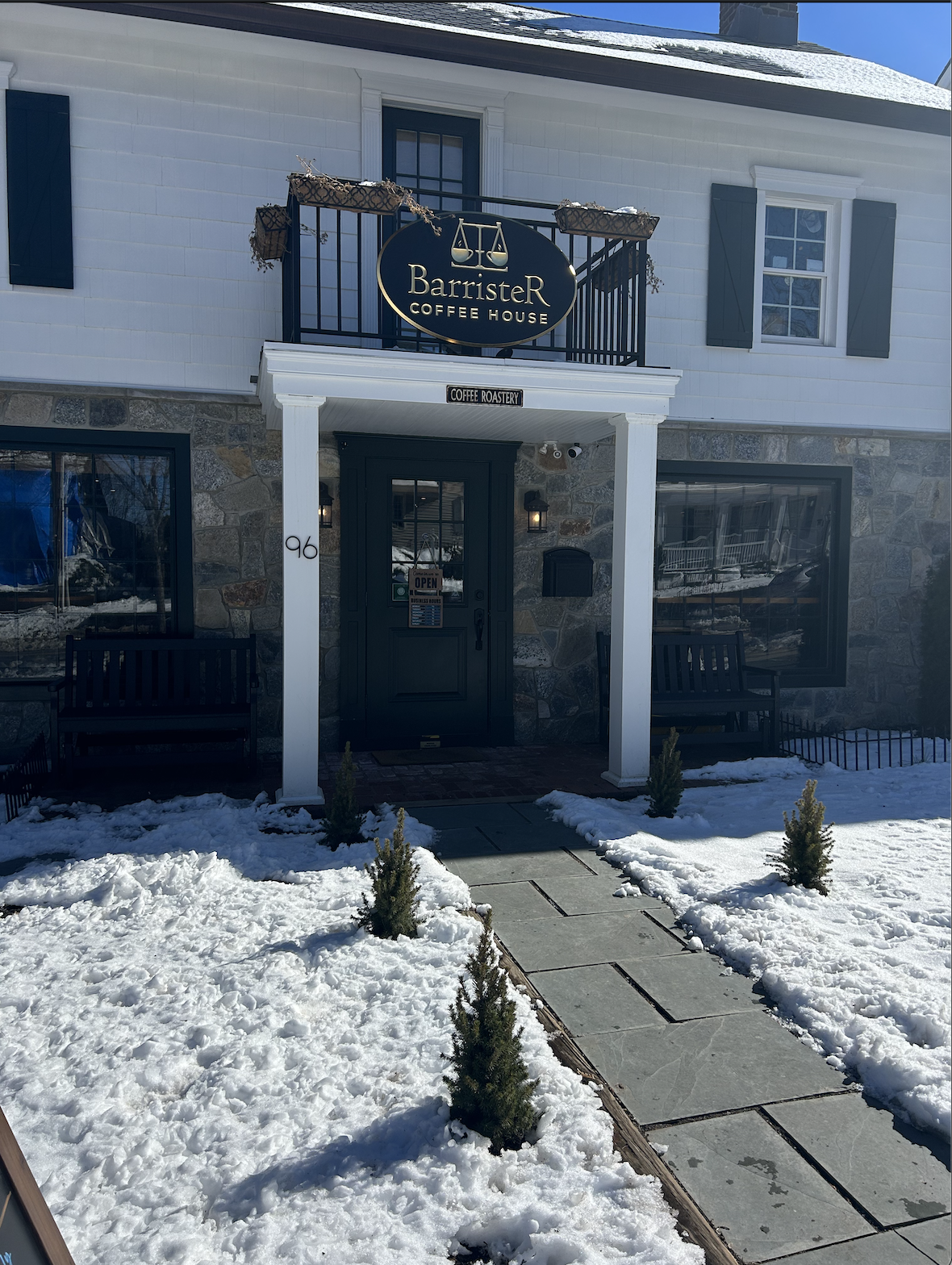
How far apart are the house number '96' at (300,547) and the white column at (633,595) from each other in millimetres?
2237

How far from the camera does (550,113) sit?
25.2ft

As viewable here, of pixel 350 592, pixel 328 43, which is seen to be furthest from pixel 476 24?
pixel 350 592

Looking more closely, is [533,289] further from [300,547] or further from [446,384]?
[300,547]

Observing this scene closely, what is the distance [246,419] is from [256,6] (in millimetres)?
2969

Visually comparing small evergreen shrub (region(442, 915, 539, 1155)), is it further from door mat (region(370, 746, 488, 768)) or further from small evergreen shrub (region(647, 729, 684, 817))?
door mat (region(370, 746, 488, 768))

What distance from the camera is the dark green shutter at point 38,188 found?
663 centimetres

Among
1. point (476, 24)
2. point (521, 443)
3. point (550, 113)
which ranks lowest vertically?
point (521, 443)

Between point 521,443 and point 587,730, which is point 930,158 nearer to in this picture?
point 521,443

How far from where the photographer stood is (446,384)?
19.9ft

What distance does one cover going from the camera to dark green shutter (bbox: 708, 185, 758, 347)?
26.8 ft

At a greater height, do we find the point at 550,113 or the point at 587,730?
the point at 550,113

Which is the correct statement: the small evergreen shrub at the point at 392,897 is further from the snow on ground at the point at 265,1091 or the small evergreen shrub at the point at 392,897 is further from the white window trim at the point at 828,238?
the white window trim at the point at 828,238

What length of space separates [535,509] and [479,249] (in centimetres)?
241

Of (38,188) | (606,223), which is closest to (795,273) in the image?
(606,223)
